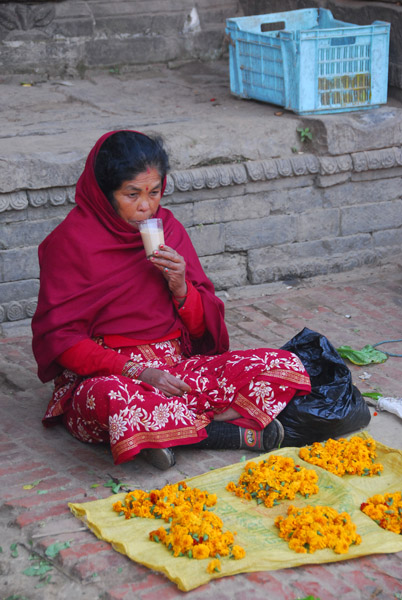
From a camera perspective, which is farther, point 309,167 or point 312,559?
point 309,167

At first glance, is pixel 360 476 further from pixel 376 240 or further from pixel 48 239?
pixel 376 240

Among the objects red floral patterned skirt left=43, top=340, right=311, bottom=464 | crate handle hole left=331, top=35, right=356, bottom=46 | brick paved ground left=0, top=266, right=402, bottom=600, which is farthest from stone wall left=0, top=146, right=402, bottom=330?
red floral patterned skirt left=43, top=340, right=311, bottom=464

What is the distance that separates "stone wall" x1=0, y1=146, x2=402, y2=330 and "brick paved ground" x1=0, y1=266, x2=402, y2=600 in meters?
0.22

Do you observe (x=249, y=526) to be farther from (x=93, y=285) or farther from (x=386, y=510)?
(x=93, y=285)

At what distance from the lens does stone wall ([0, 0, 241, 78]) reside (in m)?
6.32

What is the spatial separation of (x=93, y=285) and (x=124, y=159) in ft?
1.76

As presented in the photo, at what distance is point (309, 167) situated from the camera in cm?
528

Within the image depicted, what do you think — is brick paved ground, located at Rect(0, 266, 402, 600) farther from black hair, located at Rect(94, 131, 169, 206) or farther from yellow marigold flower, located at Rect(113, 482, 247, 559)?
black hair, located at Rect(94, 131, 169, 206)

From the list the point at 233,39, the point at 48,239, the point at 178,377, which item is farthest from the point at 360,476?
the point at 233,39

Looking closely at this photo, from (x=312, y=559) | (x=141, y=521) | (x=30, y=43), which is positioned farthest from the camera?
(x=30, y=43)

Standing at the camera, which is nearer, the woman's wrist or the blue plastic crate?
the woman's wrist

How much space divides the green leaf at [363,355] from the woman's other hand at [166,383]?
1364 millimetres

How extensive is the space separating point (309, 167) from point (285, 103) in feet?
1.82

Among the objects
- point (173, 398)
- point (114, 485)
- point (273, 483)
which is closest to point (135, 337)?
point (173, 398)
